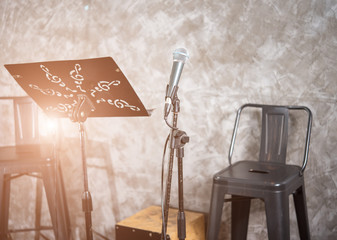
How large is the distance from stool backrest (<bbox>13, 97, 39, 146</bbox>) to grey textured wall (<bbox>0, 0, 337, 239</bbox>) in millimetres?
261

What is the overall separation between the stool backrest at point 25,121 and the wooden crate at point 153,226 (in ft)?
3.35

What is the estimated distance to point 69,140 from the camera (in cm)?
306

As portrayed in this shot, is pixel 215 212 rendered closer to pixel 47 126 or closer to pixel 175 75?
pixel 175 75

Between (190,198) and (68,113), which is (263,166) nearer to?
(190,198)

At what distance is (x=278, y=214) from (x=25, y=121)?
6.42ft

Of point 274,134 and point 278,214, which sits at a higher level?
point 274,134

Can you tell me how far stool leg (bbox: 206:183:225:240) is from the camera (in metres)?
1.92

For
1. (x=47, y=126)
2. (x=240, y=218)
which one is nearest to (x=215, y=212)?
(x=240, y=218)

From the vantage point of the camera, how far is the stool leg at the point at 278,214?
1.79 metres

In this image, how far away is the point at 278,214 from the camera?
1.79 meters

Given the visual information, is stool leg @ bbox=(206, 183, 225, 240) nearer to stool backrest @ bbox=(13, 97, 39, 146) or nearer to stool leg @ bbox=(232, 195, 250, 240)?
stool leg @ bbox=(232, 195, 250, 240)

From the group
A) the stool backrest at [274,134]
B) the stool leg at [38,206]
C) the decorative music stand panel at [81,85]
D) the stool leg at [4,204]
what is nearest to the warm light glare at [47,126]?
the stool leg at [38,206]

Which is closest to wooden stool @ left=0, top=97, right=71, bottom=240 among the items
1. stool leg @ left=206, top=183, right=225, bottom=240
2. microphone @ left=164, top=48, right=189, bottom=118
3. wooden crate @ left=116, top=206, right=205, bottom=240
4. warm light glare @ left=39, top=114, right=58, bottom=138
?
warm light glare @ left=39, top=114, right=58, bottom=138

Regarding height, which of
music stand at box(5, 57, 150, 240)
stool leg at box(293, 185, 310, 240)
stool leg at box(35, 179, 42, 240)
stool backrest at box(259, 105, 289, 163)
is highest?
music stand at box(5, 57, 150, 240)
